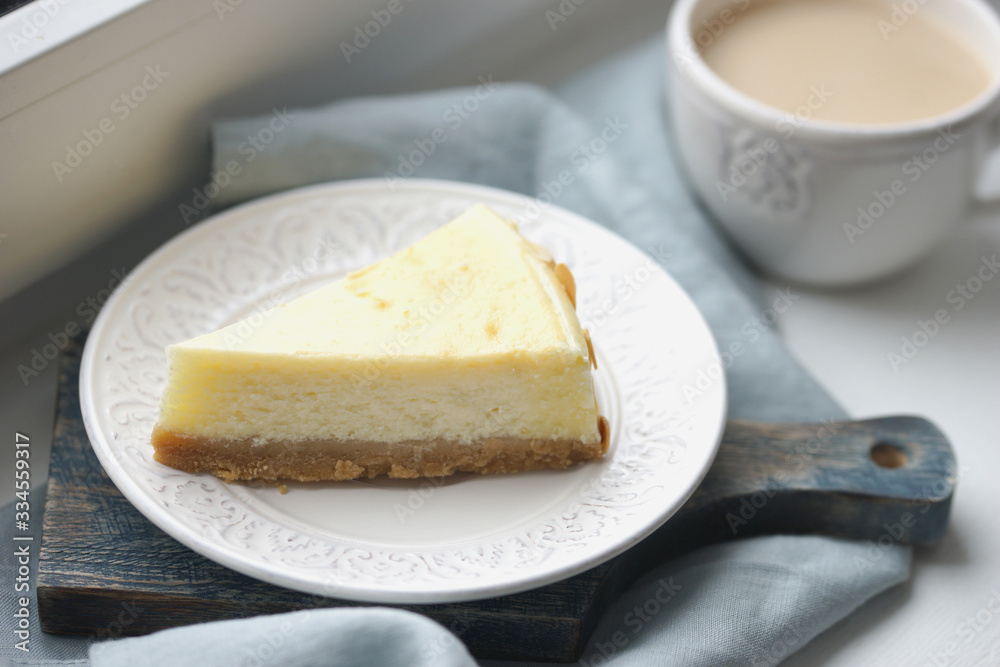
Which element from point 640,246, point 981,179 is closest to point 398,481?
point 640,246

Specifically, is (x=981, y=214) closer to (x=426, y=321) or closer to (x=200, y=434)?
(x=426, y=321)

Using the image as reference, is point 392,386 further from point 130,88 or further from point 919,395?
point 919,395

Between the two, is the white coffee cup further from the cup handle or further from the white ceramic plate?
the white ceramic plate

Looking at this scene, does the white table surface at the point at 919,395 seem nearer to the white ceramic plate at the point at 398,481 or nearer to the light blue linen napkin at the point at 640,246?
the light blue linen napkin at the point at 640,246

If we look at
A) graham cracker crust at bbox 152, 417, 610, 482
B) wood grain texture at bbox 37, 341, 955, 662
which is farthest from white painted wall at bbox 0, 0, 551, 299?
graham cracker crust at bbox 152, 417, 610, 482

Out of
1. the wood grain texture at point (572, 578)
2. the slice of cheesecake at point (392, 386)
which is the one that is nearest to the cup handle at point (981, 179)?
the wood grain texture at point (572, 578)

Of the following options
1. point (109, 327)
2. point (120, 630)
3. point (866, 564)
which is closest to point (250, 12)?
point (109, 327)
